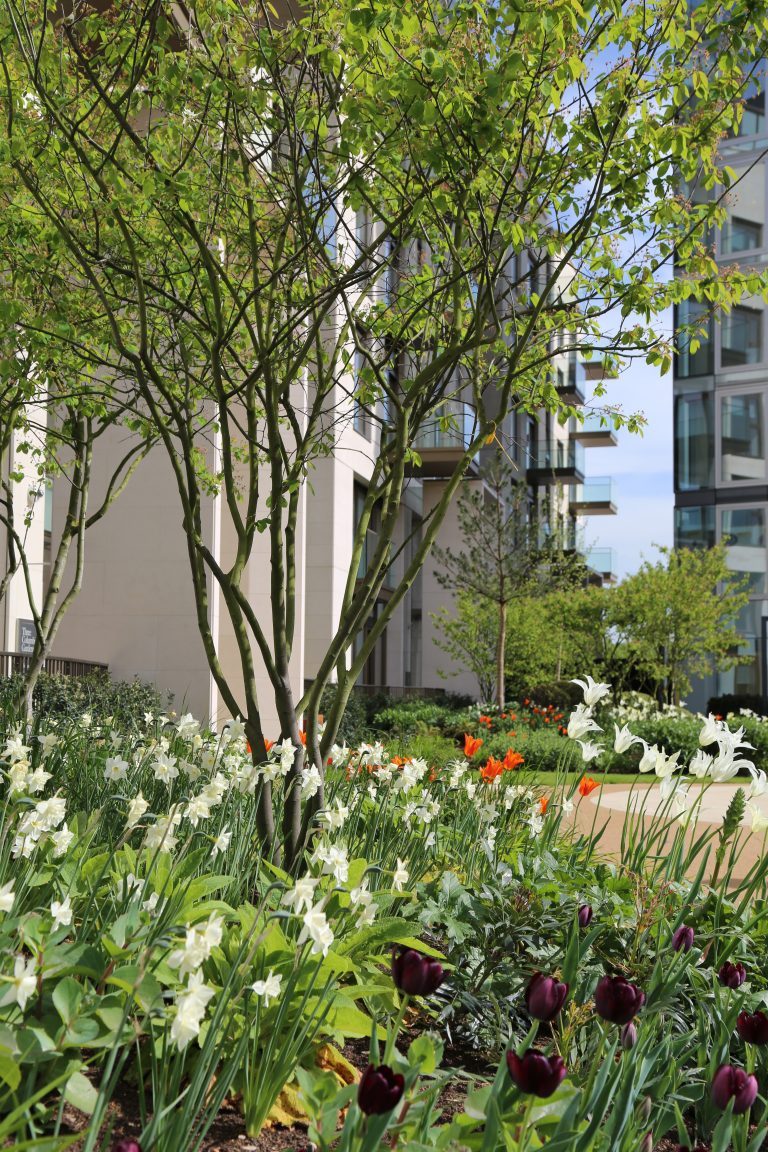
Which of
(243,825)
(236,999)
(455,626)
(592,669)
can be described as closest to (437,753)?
(243,825)

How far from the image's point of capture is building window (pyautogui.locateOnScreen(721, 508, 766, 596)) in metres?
28.7

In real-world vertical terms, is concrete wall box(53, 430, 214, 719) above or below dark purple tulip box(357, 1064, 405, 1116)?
above

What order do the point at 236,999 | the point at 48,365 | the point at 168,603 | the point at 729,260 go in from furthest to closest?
the point at 729,260, the point at 168,603, the point at 48,365, the point at 236,999

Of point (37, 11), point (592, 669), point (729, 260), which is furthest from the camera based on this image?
point (729, 260)

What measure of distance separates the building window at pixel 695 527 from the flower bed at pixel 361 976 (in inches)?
1024

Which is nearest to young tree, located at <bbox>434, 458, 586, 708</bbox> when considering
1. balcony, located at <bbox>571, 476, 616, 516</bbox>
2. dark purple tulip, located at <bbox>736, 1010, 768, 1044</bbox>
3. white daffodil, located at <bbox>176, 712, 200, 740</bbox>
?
white daffodil, located at <bbox>176, 712, 200, 740</bbox>

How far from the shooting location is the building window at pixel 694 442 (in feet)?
97.0

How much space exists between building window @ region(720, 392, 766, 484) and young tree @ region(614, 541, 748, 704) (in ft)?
29.4

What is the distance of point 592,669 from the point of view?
2061 cm

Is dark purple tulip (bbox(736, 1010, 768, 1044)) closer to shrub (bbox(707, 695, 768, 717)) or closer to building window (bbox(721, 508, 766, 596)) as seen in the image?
shrub (bbox(707, 695, 768, 717))

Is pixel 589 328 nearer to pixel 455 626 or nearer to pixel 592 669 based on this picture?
pixel 592 669

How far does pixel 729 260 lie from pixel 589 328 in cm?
2678

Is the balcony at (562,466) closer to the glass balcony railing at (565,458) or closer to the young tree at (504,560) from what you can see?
the glass balcony railing at (565,458)

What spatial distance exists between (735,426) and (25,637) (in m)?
23.1
